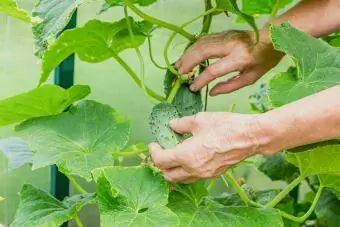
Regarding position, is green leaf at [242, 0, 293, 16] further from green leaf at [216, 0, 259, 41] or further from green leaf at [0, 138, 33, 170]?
green leaf at [0, 138, 33, 170]

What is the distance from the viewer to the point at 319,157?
100cm

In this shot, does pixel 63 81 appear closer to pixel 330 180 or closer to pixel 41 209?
pixel 41 209

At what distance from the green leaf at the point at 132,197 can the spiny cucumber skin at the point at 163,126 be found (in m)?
0.05

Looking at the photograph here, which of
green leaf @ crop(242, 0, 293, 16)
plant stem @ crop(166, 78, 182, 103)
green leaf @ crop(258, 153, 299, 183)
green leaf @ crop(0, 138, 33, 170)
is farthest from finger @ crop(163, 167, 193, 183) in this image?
green leaf @ crop(258, 153, 299, 183)

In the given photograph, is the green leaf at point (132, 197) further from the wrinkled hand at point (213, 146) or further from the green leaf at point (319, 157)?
the green leaf at point (319, 157)

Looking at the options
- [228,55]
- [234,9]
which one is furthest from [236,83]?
[234,9]

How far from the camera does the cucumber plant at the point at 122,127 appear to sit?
92 centimetres

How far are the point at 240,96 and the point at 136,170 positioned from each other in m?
1.01

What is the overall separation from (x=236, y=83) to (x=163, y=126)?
21cm

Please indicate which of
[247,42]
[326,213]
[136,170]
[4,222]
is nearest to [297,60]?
[247,42]

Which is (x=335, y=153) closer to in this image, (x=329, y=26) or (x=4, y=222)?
(x=329, y=26)

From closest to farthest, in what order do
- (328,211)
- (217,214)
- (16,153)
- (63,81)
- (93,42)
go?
1. (217,214)
2. (93,42)
3. (16,153)
4. (328,211)
5. (63,81)

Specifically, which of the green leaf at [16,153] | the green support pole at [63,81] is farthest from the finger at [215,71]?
the green support pole at [63,81]

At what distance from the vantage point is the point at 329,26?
1112mm
